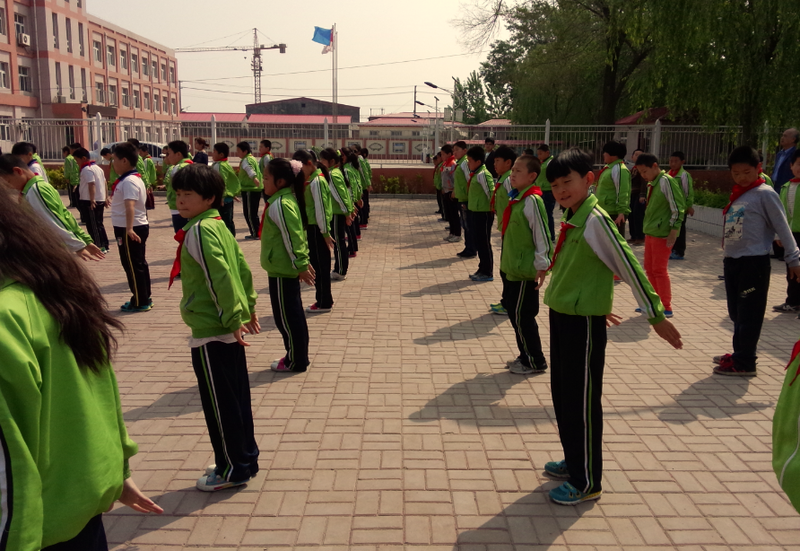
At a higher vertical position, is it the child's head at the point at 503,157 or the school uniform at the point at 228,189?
the child's head at the point at 503,157

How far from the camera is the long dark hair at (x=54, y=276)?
5.07 ft

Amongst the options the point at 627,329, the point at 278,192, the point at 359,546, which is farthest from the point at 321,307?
the point at 359,546

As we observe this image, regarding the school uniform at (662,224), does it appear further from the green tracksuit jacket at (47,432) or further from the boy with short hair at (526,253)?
the green tracksuit jacket at (47,432)

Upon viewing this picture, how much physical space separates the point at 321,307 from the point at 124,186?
2.65 m

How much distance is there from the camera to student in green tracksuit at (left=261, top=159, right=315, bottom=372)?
535cm

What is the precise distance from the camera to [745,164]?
5.49 metres

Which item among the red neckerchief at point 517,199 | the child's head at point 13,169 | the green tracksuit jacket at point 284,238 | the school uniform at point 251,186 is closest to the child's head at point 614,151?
the red neckerchief at point 517,199

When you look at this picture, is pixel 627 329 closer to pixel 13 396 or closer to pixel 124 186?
pixel 124 186

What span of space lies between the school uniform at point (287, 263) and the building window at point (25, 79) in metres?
42.7

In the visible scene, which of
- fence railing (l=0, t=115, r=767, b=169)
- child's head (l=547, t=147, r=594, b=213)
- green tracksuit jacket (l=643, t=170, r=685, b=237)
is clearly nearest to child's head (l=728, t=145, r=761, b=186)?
green tracksuit jacket (l=643, t=170, r=685, b=237)

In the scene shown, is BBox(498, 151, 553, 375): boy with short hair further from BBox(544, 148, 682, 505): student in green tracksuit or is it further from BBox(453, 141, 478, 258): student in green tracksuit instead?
BBox(453, 141, 478, 258): student in green tracksuit

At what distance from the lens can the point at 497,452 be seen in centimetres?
423

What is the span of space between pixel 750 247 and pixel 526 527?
351 centimetres

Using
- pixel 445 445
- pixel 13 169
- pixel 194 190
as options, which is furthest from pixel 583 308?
pixel 13 169
